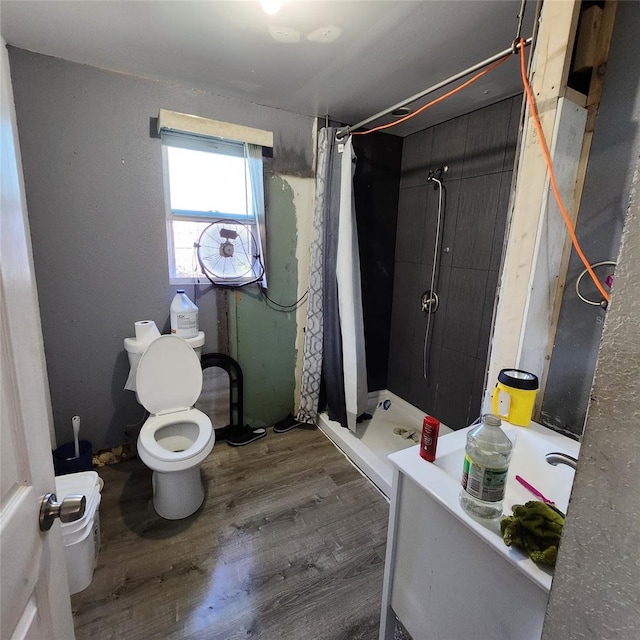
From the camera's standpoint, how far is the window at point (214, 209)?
2.04m

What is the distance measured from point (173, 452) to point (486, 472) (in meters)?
1.50

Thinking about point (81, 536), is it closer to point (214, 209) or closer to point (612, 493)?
point (612, 493)

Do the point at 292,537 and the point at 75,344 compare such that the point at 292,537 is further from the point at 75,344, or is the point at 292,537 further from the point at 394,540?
the point at 75,344

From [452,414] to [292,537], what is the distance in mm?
1492

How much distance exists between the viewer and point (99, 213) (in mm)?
1857

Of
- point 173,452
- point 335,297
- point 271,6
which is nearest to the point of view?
point 271,6

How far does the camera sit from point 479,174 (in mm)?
2174

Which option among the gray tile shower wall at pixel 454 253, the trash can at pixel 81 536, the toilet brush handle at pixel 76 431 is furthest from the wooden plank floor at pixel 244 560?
the gray tile shower wall at pixel 454 253

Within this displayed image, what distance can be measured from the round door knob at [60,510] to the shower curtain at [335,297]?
1819 millimetres

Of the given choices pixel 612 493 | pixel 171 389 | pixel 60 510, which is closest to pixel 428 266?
pixel 171 389

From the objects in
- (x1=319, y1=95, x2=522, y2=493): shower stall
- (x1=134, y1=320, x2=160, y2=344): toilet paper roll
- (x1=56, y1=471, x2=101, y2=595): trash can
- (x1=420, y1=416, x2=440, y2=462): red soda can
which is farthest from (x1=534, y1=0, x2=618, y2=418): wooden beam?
(x1=134, y1=320, x2=160, y2=344): toilet paper roll

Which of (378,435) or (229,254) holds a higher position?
(229,254)

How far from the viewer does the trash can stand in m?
1.26

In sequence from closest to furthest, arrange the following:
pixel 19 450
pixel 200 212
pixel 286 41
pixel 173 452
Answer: pixel 19 450, pixel 286 41, pixel 173 452, pixel 200 212
